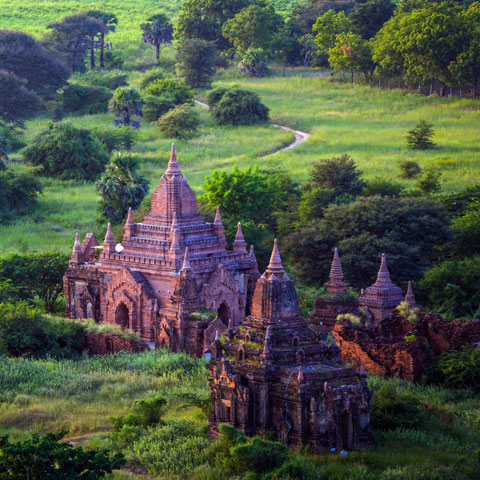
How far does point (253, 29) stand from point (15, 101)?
36.1 meters

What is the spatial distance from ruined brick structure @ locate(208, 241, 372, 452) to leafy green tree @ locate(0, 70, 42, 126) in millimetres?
80469

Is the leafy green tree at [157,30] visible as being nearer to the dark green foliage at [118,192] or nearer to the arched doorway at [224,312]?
the dark green foliage at [118,192]

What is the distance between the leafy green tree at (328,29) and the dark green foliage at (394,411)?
99.7 metres

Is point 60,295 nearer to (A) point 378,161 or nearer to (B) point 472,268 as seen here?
(B) point 472,268

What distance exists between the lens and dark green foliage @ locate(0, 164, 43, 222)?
256 feet

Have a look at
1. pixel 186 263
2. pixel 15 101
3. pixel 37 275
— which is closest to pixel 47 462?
pixel 186 263

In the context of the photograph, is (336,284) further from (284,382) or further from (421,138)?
(421,138)

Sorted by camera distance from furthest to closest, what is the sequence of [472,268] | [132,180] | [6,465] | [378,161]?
1. [378,161]
2. [132,180]
3. [472,268]
4. [6,465]

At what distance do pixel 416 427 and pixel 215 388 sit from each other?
20.5ft

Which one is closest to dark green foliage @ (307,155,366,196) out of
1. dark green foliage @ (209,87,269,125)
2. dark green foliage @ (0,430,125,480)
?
dark green foliage @ (209,87,269,125)

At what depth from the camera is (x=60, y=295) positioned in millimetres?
58094

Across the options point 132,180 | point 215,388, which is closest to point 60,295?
point 132,180

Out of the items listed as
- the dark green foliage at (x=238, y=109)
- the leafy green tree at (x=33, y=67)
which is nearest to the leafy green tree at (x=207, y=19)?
the leafy green tree at (x=33, y=67)

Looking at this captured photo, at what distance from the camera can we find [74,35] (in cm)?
13788
